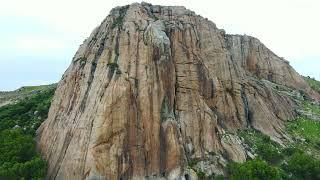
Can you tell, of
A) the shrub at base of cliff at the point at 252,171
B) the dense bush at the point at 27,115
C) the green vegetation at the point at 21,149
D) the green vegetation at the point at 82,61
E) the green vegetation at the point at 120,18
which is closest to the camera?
the shrub at base of cliff at the point at 252,171

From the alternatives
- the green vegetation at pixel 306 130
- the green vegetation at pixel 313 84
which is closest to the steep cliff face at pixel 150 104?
the green vegetation at pixel 306 130

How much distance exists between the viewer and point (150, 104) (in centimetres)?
6169

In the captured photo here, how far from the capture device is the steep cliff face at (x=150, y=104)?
57906mm

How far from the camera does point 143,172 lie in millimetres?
57500

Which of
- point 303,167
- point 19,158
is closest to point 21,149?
point 19,158

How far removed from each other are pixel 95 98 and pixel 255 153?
24454mm

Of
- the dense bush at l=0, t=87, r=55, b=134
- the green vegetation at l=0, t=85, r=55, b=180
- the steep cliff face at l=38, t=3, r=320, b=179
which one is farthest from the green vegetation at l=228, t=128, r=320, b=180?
the dense bush at l=0, t=87, r=55, b=134

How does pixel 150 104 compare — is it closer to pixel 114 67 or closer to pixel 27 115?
pixel 114 67

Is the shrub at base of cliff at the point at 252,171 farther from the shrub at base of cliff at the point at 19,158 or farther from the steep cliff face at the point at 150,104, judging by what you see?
the shrub at base of cliff at the point at 19,158

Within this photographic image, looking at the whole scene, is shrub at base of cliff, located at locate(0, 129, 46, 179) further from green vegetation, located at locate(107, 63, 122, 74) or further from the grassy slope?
→ the grassy slope

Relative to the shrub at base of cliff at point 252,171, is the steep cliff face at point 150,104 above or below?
above

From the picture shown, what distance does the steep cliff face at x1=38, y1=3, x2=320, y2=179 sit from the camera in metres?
57.9

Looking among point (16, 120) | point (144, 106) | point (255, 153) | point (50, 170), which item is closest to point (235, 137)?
point (255, 153)

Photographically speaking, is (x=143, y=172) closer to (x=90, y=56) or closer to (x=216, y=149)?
(x=216, y=149)
